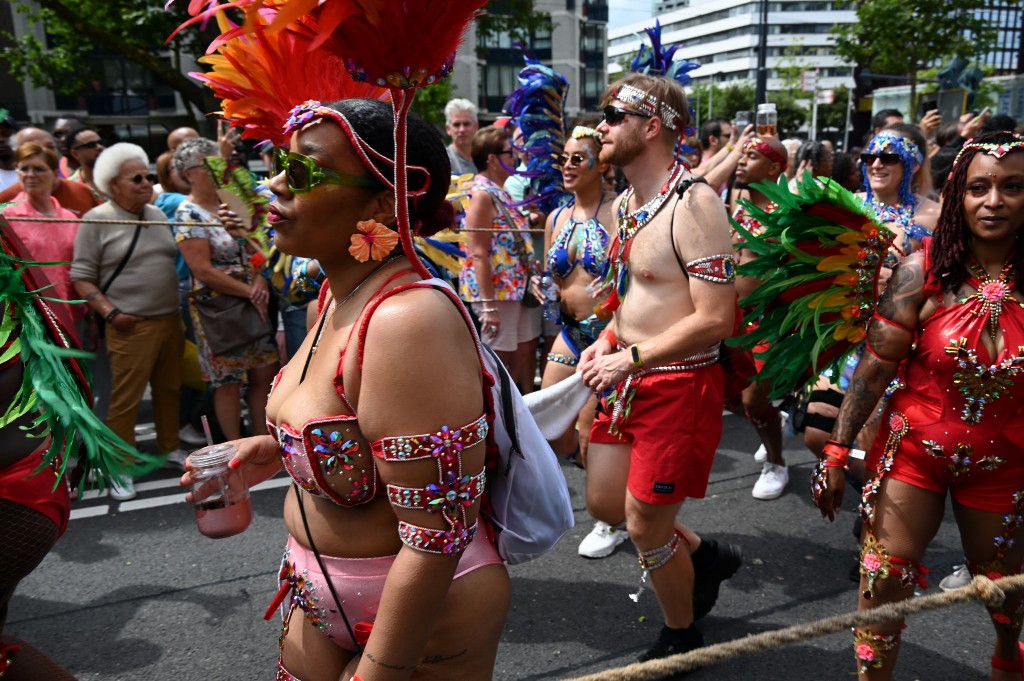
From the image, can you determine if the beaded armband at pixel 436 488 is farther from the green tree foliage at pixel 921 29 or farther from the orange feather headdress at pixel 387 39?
the green tree foliage at pixel 921 29

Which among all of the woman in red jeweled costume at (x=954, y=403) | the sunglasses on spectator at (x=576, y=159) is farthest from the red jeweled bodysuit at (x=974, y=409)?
the sunglasses on spectator at (x=576, y=159)

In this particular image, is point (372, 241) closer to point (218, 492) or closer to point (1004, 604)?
point (218, 492)

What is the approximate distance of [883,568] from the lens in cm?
263

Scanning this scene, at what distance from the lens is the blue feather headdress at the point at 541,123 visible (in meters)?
5.62

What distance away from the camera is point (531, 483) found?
1.79 m

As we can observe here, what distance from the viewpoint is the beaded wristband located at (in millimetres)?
2754

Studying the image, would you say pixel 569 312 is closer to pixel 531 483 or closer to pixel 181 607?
pixel 181 607

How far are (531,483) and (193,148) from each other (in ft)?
14.6

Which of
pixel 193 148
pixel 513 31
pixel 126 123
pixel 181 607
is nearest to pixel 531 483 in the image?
pixel 181 607

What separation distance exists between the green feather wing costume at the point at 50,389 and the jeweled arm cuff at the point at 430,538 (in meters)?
0.55

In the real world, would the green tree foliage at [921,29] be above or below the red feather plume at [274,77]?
above

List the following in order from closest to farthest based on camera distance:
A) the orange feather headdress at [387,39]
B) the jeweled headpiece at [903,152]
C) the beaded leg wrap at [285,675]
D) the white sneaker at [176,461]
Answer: the orange feather headdress at [387,39] → the beaded leg wrap at [285,675] → the jeweled headpiece at [903,152] → the white sneaker at [176,461]

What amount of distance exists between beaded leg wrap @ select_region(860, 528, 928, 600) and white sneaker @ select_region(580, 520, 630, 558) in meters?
1.58

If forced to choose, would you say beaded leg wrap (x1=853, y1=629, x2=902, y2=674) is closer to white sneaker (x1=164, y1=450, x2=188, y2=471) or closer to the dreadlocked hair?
the dreadlocked hair
